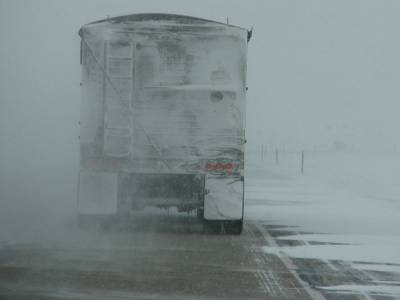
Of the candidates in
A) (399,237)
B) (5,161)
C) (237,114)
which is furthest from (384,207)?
(5,161)

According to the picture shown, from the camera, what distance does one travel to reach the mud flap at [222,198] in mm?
13805

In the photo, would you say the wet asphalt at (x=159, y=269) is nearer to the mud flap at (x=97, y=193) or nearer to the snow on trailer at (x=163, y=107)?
the mud flap at (x=97, y=193)

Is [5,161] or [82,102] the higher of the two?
[82,102]

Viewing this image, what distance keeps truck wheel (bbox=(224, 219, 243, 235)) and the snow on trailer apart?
0.19 metres

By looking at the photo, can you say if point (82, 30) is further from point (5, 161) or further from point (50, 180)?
point (5, 161)

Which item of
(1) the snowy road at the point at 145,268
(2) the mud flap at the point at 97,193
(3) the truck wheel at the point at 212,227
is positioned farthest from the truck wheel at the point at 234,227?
(2) the mud flap at the point at 97,193

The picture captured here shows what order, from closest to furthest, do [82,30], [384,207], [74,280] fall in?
[74,280], [82,30], [384,207]

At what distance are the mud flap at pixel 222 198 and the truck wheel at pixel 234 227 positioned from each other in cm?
16

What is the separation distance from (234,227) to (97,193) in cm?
236

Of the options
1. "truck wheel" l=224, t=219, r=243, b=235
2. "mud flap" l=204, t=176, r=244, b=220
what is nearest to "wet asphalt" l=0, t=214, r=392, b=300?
"truck wheel" l=224, t=219, r=243, b=235

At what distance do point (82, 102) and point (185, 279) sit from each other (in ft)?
18.0

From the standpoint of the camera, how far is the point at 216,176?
1382 centimetres

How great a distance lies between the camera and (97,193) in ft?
45.1

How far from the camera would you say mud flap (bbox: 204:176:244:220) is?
13.8 metres
